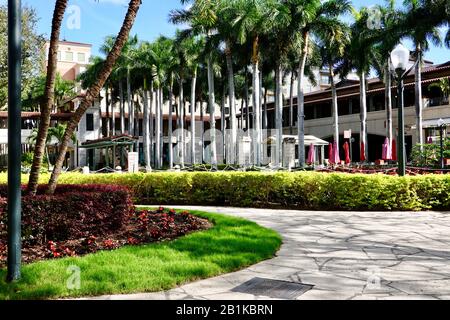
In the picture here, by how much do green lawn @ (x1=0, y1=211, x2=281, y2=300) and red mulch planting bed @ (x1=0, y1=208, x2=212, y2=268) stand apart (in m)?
0.46

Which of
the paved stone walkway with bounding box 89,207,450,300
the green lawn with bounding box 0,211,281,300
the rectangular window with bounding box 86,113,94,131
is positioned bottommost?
the paved stone walkway with bounding box 89,207,450,300

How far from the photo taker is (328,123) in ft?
159

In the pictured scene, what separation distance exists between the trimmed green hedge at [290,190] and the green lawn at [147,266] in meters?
5.40

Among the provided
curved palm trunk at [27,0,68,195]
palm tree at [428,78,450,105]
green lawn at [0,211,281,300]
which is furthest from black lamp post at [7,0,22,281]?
palm tree at [428,78,450,105]

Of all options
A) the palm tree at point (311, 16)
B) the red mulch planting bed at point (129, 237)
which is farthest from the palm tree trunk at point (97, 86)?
the palm tree at point (311, 16)

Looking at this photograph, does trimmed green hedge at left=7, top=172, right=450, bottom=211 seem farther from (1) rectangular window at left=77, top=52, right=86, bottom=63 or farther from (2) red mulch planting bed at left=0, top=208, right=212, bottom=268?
(1) rectangular window at left=77, top=52, right=86, bottom=63

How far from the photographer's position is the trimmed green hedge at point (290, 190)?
12.1 metres

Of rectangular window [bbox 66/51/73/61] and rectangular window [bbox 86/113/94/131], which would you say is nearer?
rectangular window [bbox 86/113/94/131]

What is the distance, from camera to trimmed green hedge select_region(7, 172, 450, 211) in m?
12.1

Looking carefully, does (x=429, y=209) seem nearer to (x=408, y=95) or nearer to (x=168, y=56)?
(x=408, y=95)

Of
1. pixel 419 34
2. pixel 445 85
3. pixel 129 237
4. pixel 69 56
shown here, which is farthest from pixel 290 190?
pixel 69 56

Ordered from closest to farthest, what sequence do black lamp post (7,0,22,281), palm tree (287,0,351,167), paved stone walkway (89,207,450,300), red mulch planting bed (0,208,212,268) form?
paved stone walkway (89,207,450,300), black lamp post (7,0,22,281), red mulch planting bed (0,208,212,268), palm tree (287,0,351,167)
